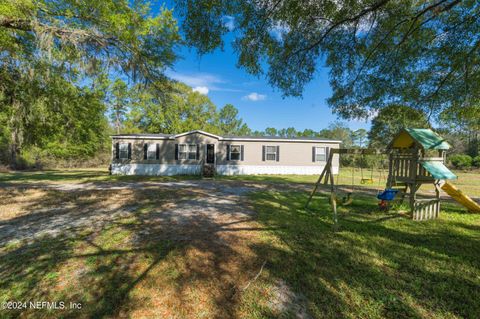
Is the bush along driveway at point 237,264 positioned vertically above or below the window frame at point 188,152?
below

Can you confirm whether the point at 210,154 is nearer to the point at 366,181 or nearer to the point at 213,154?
the point at 213,154

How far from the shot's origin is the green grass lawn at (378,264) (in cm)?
226

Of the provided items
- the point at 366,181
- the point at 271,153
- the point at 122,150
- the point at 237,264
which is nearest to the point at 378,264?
the point at 237,264

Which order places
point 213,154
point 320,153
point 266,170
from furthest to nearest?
point 320,153
point 266,170
point 213,154

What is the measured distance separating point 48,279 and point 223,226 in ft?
9.27

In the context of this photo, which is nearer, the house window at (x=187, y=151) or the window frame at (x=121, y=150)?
the window frame at (x=121, y=150)

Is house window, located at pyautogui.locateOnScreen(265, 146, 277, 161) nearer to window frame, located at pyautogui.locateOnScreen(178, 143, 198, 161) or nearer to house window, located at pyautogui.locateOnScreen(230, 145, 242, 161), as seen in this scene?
house window, located at pyautogui.locateOnScreen(230, 145, 242, 161)

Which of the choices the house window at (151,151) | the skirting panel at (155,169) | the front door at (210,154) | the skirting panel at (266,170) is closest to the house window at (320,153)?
the skirting panel at (266,170)

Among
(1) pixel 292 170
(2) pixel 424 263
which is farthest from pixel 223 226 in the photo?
(1) pixel 292 170

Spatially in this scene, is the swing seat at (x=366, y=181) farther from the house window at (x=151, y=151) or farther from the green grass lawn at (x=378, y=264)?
the house window at (x=151, y=151)

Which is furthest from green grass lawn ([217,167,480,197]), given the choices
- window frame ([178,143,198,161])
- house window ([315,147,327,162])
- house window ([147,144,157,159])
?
house window ([147,144,157,159])

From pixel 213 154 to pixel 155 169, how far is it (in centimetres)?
454

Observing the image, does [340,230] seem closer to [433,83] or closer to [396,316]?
[396,316]

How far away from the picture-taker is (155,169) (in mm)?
15562
